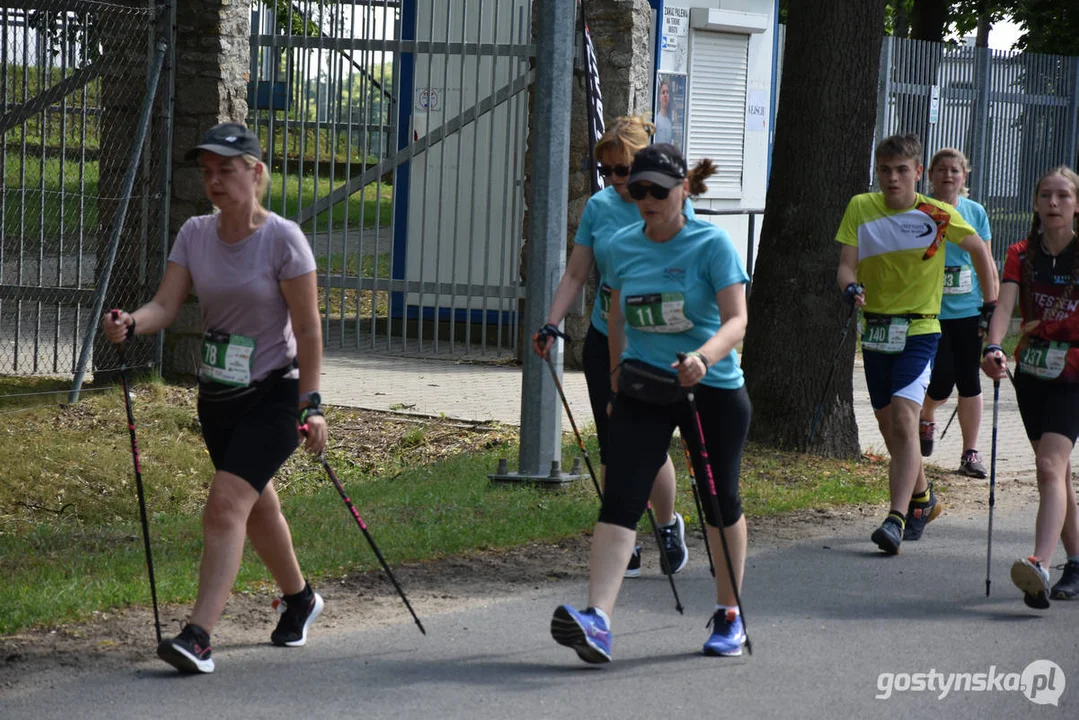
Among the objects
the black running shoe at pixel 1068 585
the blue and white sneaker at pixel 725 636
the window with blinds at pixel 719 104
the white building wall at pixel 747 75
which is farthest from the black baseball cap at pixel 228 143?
the window with blinds at pixel 719 104

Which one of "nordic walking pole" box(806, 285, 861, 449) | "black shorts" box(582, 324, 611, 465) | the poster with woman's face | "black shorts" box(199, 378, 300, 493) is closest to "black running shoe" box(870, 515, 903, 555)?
"black shorts" box(582, 324, 611, 465)

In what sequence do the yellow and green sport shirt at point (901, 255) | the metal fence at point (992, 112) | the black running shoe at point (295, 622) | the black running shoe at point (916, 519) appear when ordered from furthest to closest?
the metal fence at point (992, 112)
the black running shoe at point (916, 519)
the yellow and green sport shirt at point (901, 255)
the black running shoe at point (295, 622)

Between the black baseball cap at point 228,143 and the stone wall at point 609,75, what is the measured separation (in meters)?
7.25

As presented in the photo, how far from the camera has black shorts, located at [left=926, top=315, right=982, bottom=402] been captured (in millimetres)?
9414

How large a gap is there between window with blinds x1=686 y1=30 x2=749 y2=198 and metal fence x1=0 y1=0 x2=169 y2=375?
5.72 metres

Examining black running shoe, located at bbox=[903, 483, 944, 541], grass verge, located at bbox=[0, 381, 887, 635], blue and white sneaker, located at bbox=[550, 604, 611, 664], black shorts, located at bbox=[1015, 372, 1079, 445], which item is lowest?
grass verge, located at bbox=[0, 381, 887, 635]

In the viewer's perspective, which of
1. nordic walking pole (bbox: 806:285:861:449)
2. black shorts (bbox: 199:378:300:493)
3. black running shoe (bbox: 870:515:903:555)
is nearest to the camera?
black shorts (bbox: 199:378:300:493)

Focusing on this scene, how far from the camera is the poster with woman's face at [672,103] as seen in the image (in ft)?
47.3

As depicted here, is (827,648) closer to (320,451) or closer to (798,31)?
(320,451)

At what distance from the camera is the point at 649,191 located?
5.21m

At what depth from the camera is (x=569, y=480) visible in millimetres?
8570

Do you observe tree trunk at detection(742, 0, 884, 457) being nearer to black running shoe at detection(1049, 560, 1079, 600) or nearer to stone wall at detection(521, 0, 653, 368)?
stone wall at detection(521, 0, 653, 368)

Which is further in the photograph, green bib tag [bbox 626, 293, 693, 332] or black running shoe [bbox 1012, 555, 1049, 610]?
black running shoe [bbox 1012, 555, 1049, 610]

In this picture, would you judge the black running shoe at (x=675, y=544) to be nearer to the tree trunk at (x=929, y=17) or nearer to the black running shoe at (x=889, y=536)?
the black running shoe at (x=889, y=536)
